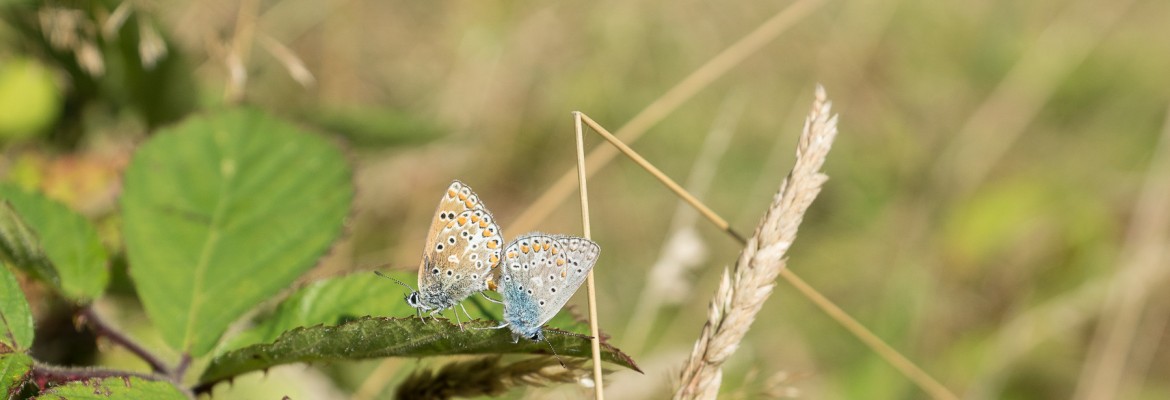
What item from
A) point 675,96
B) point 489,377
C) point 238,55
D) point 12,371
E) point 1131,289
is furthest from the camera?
point 1131,289

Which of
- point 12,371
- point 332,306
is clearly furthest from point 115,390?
point 332,306

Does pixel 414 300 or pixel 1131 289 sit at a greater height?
pixel 1131 289

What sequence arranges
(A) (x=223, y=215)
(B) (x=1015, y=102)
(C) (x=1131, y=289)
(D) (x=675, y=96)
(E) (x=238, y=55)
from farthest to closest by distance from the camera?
1. (B) (x=1015, y=102)
2. (C) (x=1131, y=289)
3. (E) (x=238, y=55)
4. (D) (x=675, y=96)
5. (A) (x=223, y=215)

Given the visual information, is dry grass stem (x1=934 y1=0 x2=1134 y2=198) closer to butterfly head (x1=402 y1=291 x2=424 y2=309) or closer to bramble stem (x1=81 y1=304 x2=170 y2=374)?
butterfly head (x1=402 y1=291 x2=424 y2=309)

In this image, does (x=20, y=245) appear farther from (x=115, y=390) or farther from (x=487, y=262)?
(x=487, y=262)

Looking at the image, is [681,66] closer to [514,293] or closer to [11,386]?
[514,293]

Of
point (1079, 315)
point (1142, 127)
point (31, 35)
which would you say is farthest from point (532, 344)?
point (1142, 127)

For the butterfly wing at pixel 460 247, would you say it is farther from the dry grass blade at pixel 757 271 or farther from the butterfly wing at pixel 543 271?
the dry grass blade at pixel 757 271
